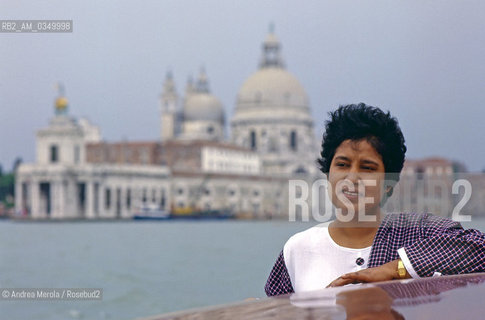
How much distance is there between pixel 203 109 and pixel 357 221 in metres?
64.4

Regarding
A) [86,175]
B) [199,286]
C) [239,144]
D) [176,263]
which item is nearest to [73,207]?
[86,175]

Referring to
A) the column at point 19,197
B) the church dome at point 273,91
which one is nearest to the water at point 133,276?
the column at point 19,197

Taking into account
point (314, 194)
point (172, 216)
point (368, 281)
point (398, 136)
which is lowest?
point (172, 216)

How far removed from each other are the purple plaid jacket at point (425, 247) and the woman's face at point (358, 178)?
57 millimetres

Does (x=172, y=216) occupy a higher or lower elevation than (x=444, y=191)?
lower

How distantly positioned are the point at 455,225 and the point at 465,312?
1.43 feet

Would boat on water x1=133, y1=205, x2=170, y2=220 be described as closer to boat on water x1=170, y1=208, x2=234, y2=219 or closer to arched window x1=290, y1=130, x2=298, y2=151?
boat on water x1=170, y1=208, x2=234, y2=219

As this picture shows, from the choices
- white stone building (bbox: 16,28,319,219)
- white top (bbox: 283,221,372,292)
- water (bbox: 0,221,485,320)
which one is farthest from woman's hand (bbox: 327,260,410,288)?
white stone building (bbox: 16,28,319,219)

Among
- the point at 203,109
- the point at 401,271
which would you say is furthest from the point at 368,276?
the point at 203,109

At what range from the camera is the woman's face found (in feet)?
5.89

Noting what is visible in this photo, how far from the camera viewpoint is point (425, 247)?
1.62 meters

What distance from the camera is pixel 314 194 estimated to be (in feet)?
6.70

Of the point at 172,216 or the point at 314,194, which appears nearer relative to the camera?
the point at 314,194

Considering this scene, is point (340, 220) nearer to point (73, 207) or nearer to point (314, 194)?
point (314, 194)
